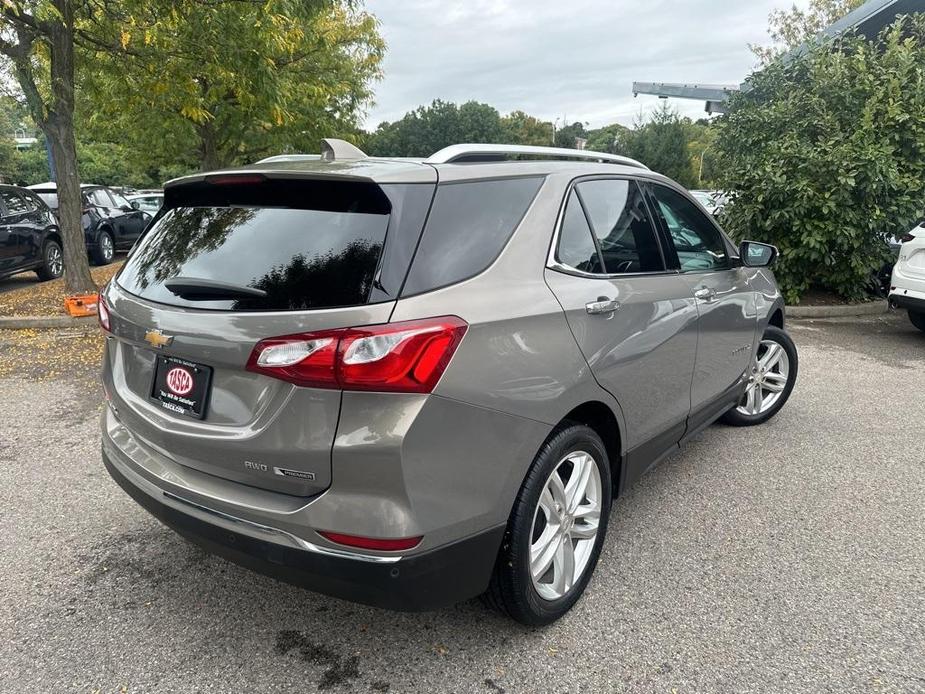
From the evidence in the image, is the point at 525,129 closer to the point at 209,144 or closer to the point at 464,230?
the point at 209,144

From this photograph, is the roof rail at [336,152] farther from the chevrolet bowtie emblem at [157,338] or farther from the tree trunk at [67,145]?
the tree trunk at [67,145]

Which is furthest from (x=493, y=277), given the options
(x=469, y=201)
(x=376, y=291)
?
(x=376, y=291)

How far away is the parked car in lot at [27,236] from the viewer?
10250 mm

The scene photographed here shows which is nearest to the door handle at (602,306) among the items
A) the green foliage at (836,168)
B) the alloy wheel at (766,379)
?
the alloy wheel at (766,379)

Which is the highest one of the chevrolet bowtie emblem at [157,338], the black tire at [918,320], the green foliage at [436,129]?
the green foliage at [436,129]

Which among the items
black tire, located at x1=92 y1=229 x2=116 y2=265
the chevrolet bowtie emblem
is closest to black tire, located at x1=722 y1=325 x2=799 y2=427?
the chevrolet bowtie emblem

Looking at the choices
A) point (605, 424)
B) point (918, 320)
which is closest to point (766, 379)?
point (605, 424)

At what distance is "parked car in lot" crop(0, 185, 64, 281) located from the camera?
10250 mm

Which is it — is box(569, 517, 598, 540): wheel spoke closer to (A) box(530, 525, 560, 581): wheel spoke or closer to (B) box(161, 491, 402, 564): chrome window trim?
(A) box(530, 525, 560, 581): wheel spoke

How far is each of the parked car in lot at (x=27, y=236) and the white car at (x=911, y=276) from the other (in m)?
11.5

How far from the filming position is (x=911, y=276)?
7.29 metres

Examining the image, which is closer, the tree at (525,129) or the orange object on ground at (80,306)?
Result: the orange object on ground at (80,306)

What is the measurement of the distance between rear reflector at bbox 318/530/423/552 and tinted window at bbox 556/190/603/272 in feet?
3.90

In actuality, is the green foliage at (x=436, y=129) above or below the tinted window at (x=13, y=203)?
above
